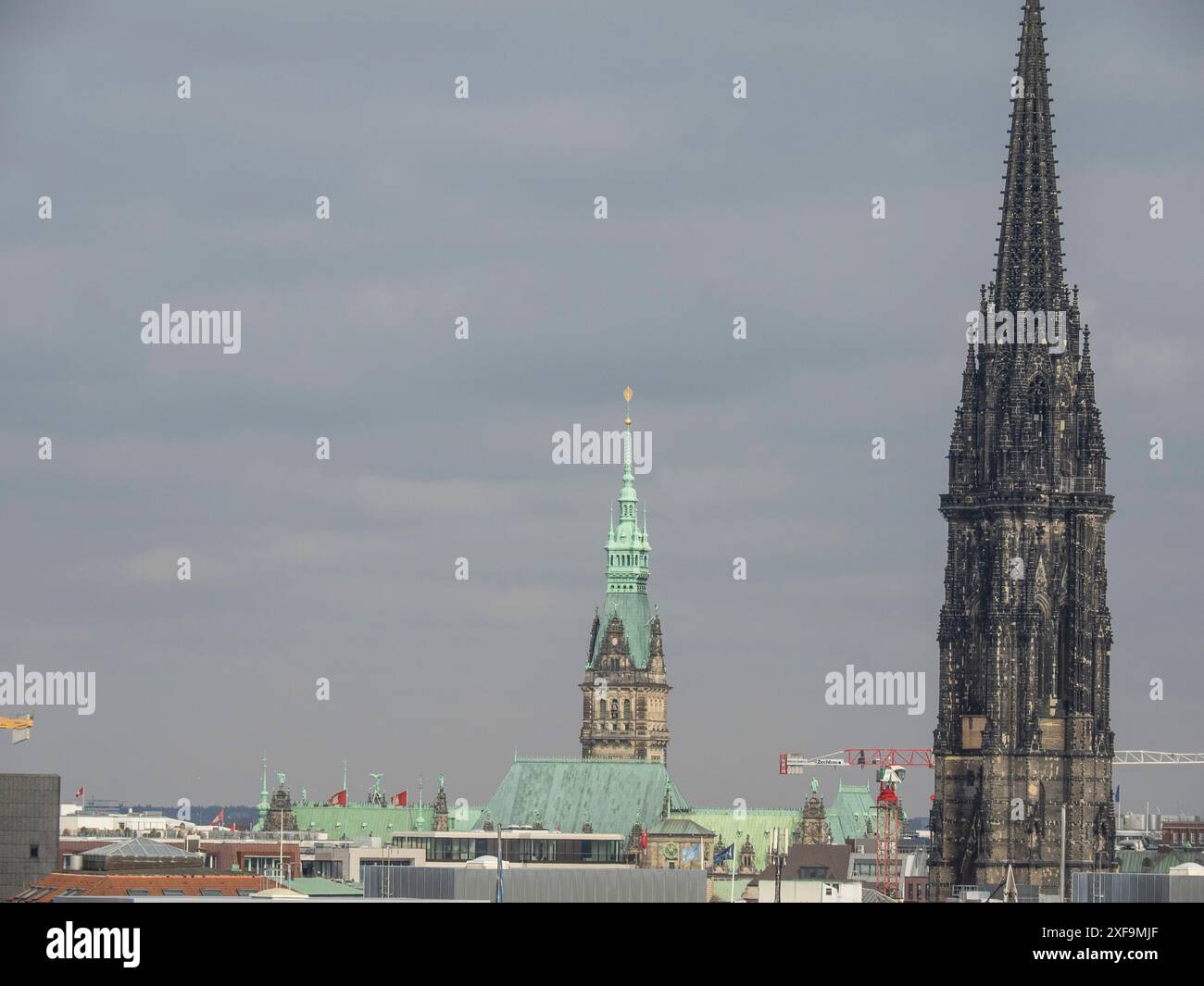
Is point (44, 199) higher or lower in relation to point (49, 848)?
higher

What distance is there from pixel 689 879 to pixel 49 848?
32.7 m
